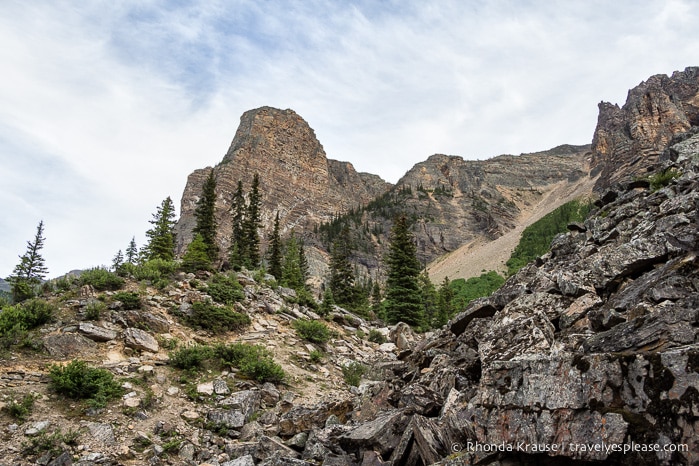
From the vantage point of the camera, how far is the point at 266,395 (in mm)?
13312

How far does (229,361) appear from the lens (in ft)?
48.3

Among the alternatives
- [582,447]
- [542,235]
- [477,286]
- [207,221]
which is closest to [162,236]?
[207,221]

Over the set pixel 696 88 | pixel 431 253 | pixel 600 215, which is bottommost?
pixel 600 215

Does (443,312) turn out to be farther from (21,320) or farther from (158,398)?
(21,320)

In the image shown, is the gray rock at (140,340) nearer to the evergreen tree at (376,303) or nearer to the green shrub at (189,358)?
the green shrub at (189,358)

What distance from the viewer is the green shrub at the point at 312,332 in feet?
66.0

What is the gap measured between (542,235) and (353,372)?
9080 centimetres

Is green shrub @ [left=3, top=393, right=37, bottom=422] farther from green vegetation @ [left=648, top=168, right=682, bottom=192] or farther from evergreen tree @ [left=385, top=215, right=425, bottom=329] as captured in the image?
evergreen tree @ [left=385, top=215, right=425, bottom=329]

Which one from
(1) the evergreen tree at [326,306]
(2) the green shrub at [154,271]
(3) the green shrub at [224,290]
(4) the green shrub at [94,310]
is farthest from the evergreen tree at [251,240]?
(4) the green shrub at [94,310]

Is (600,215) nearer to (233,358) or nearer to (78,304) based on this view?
(233,358)

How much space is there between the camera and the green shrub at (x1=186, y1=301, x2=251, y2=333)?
58.8 feet

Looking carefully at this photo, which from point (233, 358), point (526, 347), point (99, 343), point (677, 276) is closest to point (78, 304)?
point (99, 343)

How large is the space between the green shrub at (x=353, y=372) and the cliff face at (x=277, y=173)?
4994 inches

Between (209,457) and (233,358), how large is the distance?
17.8ft
